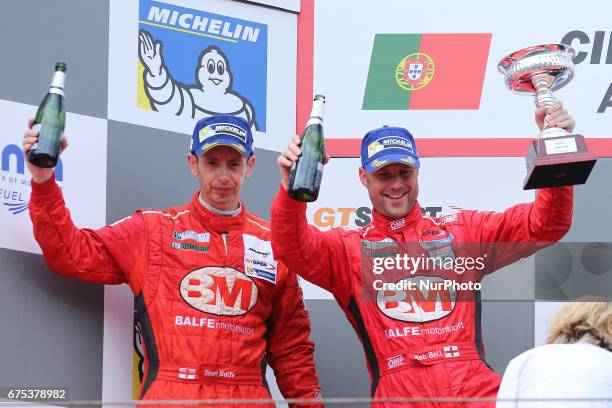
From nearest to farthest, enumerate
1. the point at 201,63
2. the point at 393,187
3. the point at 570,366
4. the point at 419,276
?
the point at 570,366 < the point at 419,276 < the point at 393,187 < the point at 201,63

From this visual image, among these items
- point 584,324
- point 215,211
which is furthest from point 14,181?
point 584,324

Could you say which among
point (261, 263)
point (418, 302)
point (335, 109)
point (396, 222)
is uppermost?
point (335, 109)

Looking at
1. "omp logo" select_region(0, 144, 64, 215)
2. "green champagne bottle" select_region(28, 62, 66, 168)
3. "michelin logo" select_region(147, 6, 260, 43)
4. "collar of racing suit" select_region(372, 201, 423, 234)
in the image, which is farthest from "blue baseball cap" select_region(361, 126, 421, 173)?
"omp logo" select_region(0, 144, 64, 215)

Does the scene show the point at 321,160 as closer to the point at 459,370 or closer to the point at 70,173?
the point at 459,370

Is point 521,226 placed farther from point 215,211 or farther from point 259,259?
point 215,211

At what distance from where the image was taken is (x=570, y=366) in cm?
251

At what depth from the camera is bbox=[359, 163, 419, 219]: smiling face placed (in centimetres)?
343

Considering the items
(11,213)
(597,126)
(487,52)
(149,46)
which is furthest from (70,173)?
(597,126)

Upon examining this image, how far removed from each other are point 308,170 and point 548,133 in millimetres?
657

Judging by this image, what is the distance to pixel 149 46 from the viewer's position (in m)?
3.89

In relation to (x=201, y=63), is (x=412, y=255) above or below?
below

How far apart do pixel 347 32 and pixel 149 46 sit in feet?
2.37

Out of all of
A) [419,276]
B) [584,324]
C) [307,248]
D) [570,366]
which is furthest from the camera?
[419,276]

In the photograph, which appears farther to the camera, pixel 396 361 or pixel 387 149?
pixel 387 149
